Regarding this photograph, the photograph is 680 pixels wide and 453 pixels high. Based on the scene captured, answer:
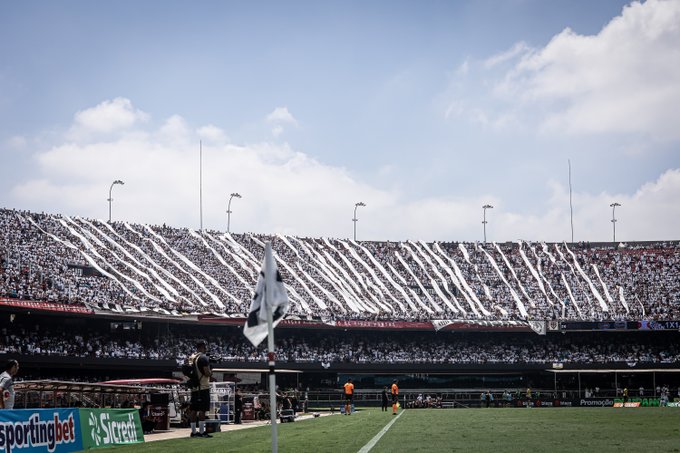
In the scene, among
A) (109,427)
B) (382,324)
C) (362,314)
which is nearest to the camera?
(109,427)

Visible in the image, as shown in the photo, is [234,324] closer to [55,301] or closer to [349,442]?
[55,301]

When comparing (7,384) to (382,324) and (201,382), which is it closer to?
(201,382)

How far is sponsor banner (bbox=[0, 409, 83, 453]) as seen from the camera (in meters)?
14.8

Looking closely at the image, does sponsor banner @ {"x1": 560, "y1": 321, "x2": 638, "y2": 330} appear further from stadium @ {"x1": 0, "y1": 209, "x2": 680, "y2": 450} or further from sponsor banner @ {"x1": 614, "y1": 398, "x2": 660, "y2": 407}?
sponsor banner @ {"x1": 614, "y1": 398, "x2": 660, "y2": 407}

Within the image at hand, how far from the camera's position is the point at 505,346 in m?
72.2

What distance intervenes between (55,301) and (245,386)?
558 inches

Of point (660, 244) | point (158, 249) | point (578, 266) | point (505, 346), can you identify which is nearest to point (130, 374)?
point (158, 249)

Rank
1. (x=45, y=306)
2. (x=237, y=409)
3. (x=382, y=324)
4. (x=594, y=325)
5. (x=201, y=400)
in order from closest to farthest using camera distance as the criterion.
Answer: (x=201, y=400)
(x=237, y=409)
(x=45, y=306)
(x=382, y=324)
(x=594, y=325)

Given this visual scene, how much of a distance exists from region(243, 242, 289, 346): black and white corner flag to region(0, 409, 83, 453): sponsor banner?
19.0ft

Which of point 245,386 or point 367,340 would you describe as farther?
point 367,340

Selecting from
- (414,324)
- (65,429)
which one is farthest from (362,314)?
(65,429)

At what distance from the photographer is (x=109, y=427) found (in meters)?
19.8

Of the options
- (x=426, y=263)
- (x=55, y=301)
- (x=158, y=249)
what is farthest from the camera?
(x=426, y=263)

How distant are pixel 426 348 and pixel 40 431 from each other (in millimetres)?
57408
